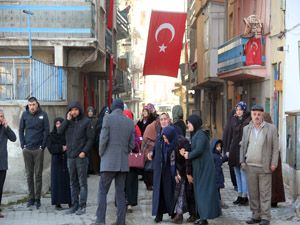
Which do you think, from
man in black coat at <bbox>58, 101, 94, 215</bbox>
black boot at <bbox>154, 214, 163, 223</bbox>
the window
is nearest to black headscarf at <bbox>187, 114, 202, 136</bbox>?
black boot at <bbox>154, 214, 163, 223</bbox>

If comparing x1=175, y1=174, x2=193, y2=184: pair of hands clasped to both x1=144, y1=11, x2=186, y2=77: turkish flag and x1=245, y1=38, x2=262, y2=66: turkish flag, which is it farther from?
x1=245, y1=38, x2=262, y2=66: turkish flag

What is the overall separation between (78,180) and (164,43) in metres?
9.20

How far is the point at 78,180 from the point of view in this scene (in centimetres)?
1009

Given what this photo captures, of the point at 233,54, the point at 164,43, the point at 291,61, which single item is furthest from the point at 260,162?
the point at 233,54

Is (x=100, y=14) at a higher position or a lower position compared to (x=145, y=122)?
higher

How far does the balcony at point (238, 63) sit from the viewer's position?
1875cm

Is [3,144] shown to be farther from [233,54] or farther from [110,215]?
[233,54]

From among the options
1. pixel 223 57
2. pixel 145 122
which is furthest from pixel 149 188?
pixel 223 57

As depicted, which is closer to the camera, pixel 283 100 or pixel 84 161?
pixel 84 161

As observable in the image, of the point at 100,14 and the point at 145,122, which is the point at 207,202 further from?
the point at 100,14

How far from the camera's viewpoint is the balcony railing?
63.3 feet

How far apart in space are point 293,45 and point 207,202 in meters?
6.54

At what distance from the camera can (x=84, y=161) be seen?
995 centimetres

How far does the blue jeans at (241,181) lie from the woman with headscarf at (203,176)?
178cm
